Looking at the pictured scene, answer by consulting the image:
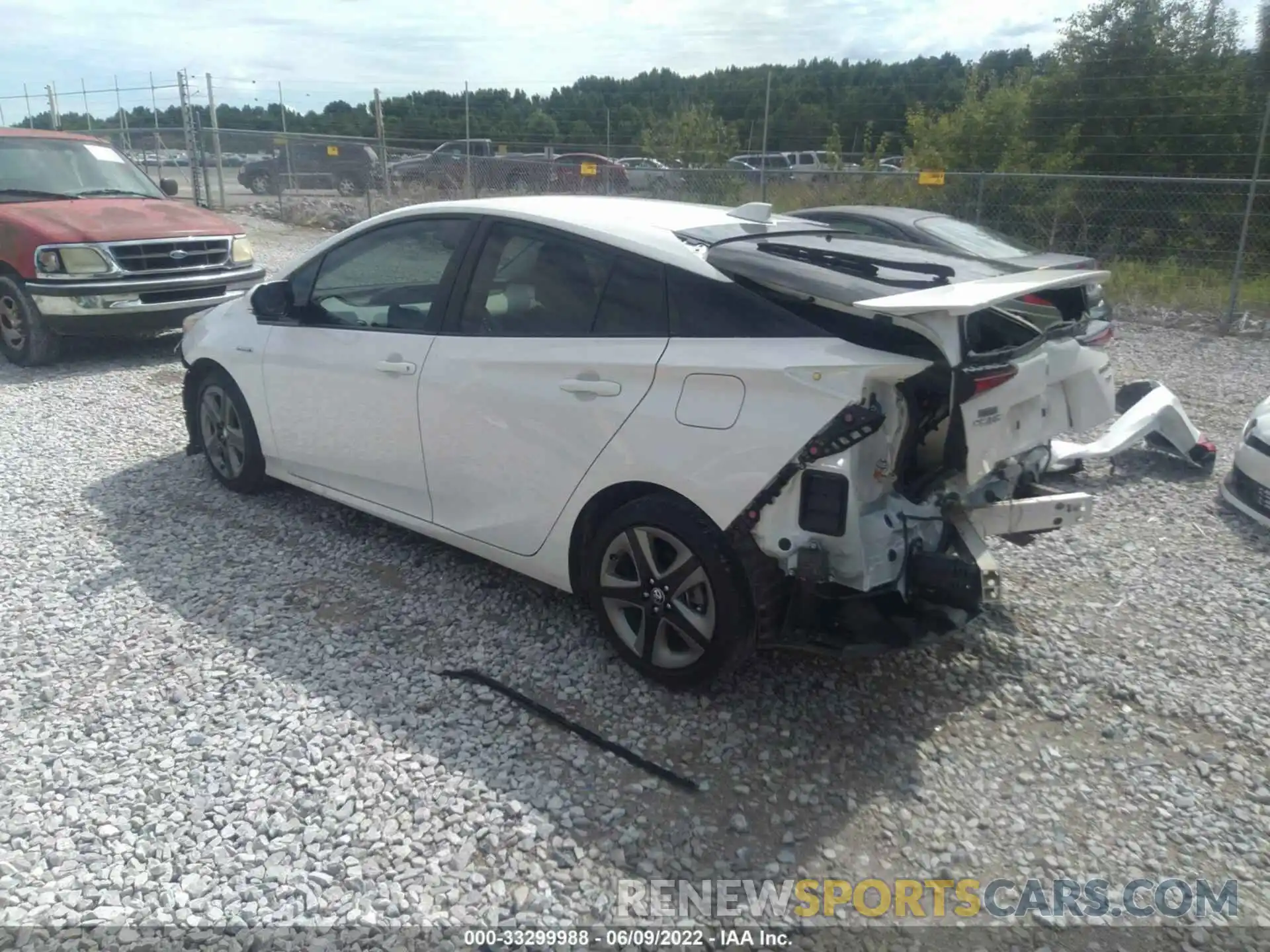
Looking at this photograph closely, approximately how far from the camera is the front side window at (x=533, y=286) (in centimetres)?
384

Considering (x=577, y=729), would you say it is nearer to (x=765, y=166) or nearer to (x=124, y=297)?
(x=124, y=297)

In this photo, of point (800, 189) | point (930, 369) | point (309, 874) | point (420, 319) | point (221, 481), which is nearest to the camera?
point (309, 874)

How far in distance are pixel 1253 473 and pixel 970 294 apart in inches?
130

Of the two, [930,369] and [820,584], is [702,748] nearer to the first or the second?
[820,584]

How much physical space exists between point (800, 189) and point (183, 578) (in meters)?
13.6

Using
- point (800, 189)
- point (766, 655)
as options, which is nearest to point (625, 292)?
point (766, 655)

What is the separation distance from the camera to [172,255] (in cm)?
889

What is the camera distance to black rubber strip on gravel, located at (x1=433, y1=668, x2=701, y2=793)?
128 inches

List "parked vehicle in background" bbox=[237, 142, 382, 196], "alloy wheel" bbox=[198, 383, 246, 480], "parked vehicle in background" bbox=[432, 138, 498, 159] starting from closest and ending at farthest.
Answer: "alloy wheel" bbox=[198, 383, 246, 480] → "parked vehicle in background" bbox=[237, 142, 382, 196] → "parked vehicle in background" bbox=[432, 138, 498, 159]

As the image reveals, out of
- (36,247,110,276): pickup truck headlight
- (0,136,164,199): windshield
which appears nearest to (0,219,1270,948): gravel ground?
(36,247,110,276): pickup truck headlight

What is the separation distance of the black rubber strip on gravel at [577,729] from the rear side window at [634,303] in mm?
1408

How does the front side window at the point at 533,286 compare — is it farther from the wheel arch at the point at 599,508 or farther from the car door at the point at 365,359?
the wheel arch at the point at 599,508

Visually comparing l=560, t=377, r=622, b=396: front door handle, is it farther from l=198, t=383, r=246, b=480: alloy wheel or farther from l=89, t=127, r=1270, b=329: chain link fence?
l=89, t=127, r=1270, b=329: chain link fence

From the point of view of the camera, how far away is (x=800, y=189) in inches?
641
